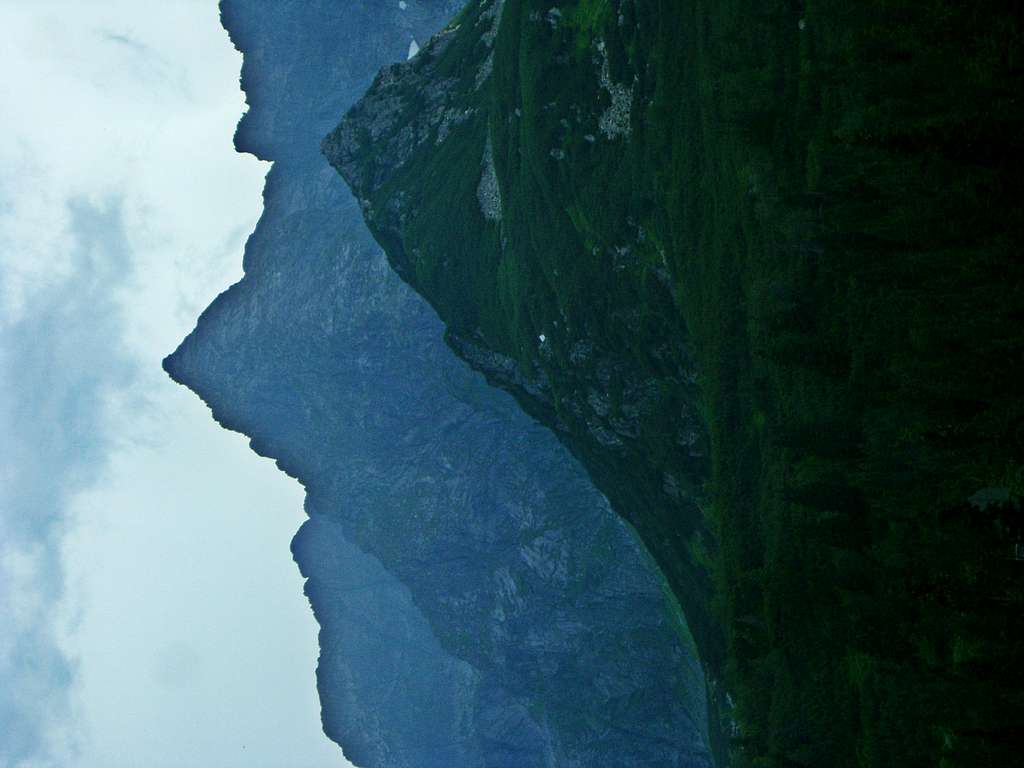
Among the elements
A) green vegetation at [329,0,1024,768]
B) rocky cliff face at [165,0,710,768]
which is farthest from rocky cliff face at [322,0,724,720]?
rocky cliff face at [165,0,710,768]

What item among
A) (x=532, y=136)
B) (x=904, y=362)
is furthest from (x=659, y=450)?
(x=904, y=362)

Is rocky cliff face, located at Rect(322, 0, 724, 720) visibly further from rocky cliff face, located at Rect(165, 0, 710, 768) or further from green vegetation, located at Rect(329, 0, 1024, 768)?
rocky cliff face, located at Rect(165, 0, 710, 768)

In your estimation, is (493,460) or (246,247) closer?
(493,460)

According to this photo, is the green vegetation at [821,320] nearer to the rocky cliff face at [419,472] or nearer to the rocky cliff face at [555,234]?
the rocky cliff face at [555,234]

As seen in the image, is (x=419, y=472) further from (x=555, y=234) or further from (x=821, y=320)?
(x=821, y=320)

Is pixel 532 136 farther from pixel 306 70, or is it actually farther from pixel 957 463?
pixel 306 70
